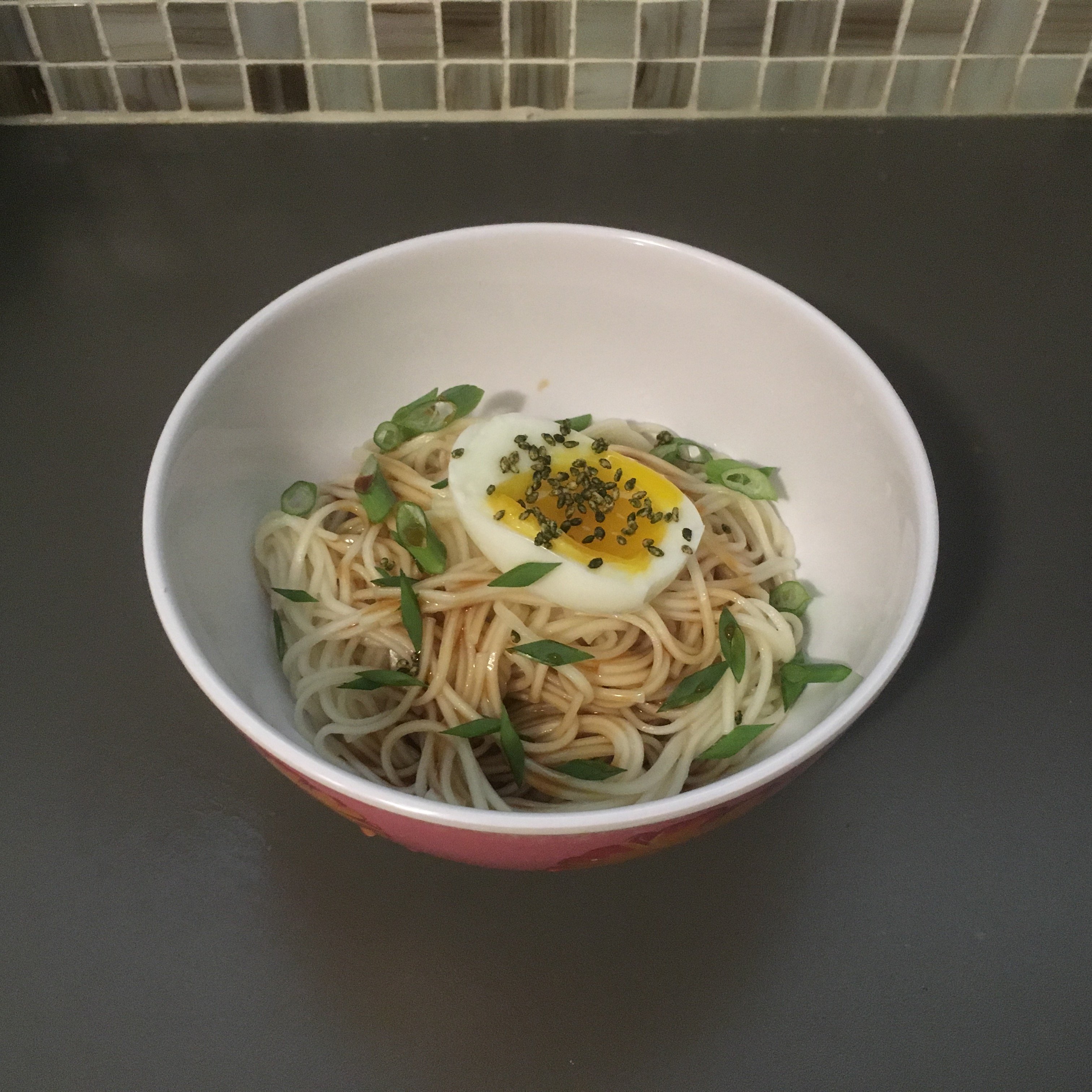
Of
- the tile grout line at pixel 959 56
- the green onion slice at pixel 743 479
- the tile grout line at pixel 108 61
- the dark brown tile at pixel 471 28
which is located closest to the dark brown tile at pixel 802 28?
the tile grout line at pixel 959 56

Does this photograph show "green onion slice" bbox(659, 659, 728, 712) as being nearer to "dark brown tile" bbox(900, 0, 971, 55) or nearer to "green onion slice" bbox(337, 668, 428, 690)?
"green onion slice" bbox(337, 668, 428, 690)

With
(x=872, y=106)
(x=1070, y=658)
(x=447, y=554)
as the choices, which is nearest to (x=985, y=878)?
(x=1070, y=658)

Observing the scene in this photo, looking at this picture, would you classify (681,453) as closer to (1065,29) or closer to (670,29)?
(670,29)

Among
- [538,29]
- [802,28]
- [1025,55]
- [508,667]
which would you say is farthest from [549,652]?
[1025,55]

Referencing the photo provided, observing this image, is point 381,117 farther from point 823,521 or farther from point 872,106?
point 823,521

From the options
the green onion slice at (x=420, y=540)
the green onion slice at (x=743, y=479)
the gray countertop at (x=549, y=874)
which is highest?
the green onion slice at (x=743, y=479)

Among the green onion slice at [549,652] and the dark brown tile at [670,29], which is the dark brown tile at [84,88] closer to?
the dark brown tile at [670,29]

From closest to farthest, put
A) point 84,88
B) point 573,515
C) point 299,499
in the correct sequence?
1. point 573,515
2. point 299,499
3. point 84,88
